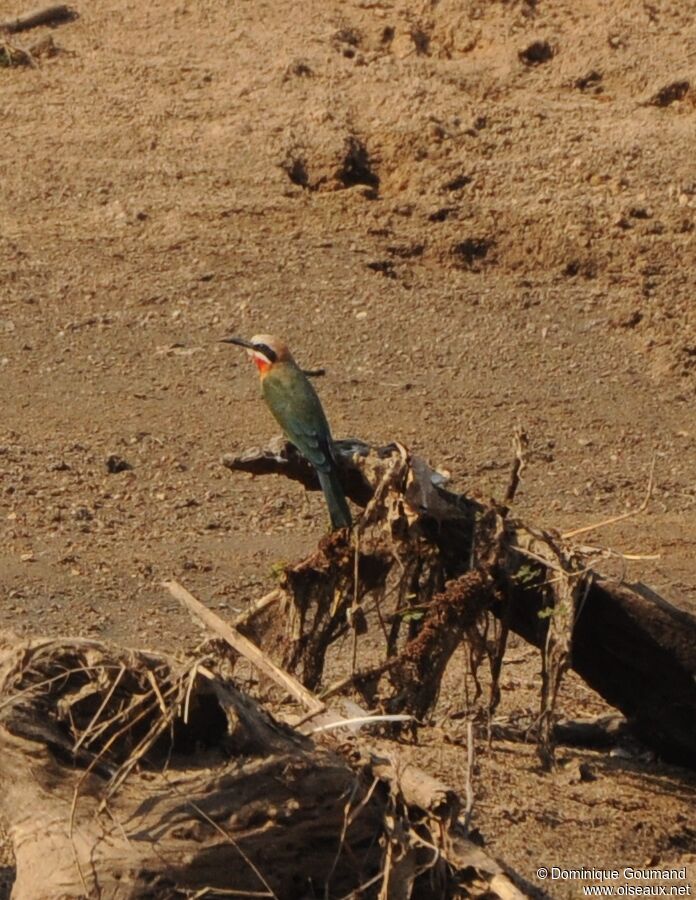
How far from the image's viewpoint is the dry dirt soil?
7805mm

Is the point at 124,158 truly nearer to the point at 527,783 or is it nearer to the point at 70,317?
the point at 70,317

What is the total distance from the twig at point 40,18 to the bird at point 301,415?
4106 mm

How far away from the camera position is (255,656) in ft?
14.4

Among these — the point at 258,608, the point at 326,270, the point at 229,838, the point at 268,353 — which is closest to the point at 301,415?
the point at 268,353

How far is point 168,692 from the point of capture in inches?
148

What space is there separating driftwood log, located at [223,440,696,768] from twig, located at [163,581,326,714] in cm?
52

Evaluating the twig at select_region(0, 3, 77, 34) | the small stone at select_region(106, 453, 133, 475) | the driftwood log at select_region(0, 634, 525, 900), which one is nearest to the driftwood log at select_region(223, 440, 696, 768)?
the driftwood log at select_region(0, 634, 525, 900)

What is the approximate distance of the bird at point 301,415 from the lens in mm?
5422

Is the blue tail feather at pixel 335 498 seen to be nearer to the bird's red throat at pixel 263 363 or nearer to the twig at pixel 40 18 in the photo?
the bird's red throat at pixel 263 363

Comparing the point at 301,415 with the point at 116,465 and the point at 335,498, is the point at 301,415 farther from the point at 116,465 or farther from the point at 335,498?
the point at 116,465

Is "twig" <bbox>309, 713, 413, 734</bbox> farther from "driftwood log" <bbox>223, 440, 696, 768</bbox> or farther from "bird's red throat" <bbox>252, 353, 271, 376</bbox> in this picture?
"bird's red throat" <bbox>252, 353, 271, 376</bbox>

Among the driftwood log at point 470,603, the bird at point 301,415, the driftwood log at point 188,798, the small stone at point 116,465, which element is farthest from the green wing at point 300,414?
the driftwood log at point 188,798

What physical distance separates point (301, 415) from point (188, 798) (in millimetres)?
2850

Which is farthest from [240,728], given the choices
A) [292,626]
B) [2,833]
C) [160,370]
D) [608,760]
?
[160,370]
